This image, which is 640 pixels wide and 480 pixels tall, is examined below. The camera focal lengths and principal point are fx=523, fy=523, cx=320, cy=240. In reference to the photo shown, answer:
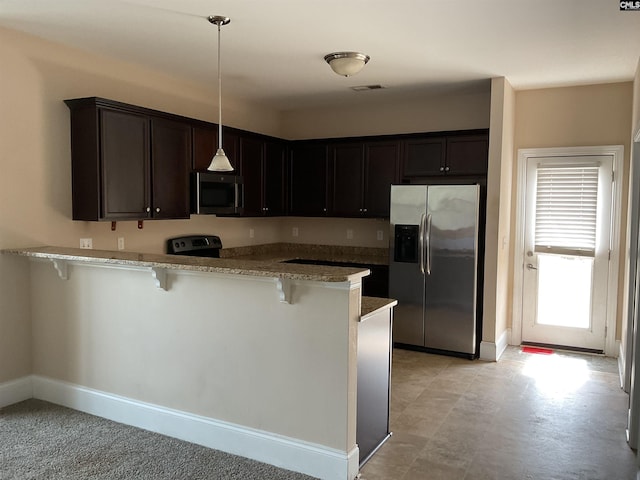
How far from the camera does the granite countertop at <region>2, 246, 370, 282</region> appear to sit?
2.63 metres

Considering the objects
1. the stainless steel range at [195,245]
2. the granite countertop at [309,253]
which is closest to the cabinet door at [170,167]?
the stainless steel range at [195,245]

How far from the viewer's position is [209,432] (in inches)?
121

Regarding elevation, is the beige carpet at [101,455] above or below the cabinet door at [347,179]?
below

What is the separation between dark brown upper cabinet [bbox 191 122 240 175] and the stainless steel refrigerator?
5.55 feet

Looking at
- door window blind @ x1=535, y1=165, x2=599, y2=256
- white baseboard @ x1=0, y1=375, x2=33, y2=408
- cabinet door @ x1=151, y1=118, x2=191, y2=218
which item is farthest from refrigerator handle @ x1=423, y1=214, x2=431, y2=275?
white baseboard @ x1=0, y1=375, x2=33, y2=408

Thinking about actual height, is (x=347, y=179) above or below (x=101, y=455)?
above

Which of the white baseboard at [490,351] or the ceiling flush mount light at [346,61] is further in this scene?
the white baseboard at [490,351]

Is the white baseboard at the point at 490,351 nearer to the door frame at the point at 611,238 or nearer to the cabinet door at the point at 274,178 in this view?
the door frame at the point at 611,238

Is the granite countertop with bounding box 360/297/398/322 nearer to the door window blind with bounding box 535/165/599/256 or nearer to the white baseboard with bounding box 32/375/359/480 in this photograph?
the white baseboard with bounding box 32/375/359/480

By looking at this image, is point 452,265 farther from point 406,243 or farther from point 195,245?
point 195,245

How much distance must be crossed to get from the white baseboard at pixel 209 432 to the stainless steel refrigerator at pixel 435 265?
2.52 metres

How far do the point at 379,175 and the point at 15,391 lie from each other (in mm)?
3844

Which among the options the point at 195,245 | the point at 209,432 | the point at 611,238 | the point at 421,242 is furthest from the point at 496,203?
the point at 209,432

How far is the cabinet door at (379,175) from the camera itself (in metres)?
5.58
